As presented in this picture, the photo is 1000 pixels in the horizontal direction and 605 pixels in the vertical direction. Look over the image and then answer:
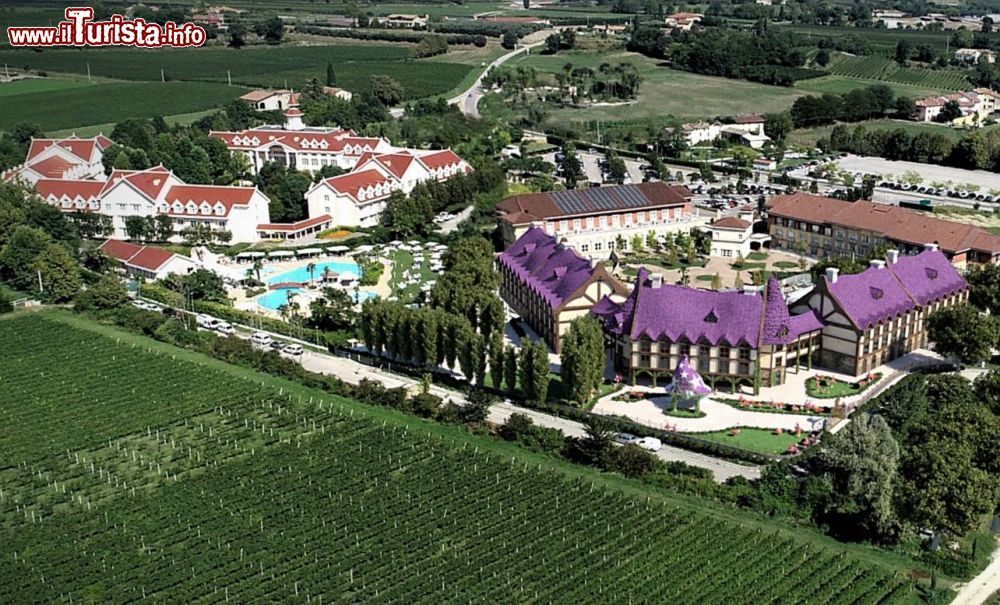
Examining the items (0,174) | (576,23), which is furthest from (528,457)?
(576,23)

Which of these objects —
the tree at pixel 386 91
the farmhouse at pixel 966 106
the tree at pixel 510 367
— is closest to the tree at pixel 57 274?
the tree at pixel 510 367

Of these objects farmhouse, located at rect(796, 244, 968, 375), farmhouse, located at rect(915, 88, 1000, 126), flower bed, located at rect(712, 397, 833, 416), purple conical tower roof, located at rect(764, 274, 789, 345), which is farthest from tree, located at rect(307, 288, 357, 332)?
farmhouse, located at rect(915, 88, 1000, 126)

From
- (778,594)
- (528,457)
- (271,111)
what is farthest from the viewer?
(271,111)

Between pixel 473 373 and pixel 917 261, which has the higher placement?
pixel 917 261

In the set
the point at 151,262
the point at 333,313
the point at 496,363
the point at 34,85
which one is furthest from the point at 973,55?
the point at 496,363

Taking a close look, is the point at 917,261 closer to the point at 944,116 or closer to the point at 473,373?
the point at 473,373

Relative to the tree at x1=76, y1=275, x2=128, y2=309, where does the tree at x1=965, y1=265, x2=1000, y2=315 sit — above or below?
above

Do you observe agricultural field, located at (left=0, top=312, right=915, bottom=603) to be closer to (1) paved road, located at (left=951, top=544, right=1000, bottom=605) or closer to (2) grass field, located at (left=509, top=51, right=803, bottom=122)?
(1) paved road, located at (left=951, top=544, right=1000, bottom=605)
